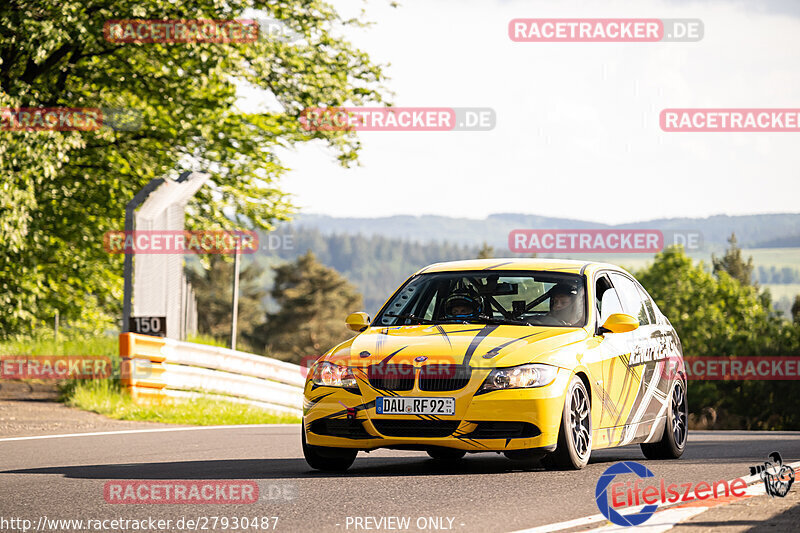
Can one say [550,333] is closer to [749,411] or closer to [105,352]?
[105,352]

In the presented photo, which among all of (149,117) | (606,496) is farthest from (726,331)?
(606,496)

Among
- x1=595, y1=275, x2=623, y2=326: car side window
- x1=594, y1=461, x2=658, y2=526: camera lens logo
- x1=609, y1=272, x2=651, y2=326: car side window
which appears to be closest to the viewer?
x1=594, y1=461, x2=658, y2=526: camera lens logo

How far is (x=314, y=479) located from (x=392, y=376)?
915 millimetres

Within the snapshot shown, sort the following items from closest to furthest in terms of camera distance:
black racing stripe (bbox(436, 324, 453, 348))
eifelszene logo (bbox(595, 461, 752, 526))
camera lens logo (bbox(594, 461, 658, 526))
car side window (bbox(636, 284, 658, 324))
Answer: camera lens logo (bbox(594, 461, 658, 526)) → eifelszene logo (bbox(595, 461, 752, 526)) → black racing stripe (bbox(436, 324, 453, 348)) → car side window (bbox(636, 284, 658, 324))

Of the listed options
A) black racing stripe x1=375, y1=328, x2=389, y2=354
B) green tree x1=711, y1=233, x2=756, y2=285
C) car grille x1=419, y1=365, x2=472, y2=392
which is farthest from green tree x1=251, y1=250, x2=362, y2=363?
car grille x1=419, y1=365, x2=472, y2=392

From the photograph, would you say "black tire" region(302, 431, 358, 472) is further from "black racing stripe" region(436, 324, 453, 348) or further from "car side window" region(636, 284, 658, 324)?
"car side window" region(636, 284, 658, 324)

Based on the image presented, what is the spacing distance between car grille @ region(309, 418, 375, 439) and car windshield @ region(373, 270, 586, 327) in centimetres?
131

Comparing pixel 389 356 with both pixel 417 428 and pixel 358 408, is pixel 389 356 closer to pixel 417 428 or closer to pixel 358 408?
pixel 358 408

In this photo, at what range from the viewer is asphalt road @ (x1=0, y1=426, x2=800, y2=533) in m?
6.23

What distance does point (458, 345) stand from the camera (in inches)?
315

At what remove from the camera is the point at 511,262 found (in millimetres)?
9680

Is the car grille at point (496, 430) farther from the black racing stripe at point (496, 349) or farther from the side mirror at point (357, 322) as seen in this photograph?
the side mirror at point (357, 322)

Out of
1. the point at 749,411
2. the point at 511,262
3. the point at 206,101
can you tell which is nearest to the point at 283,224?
the point at 206,101

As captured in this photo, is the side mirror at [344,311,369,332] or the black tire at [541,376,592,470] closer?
the black tire at [541,376,592,470]
